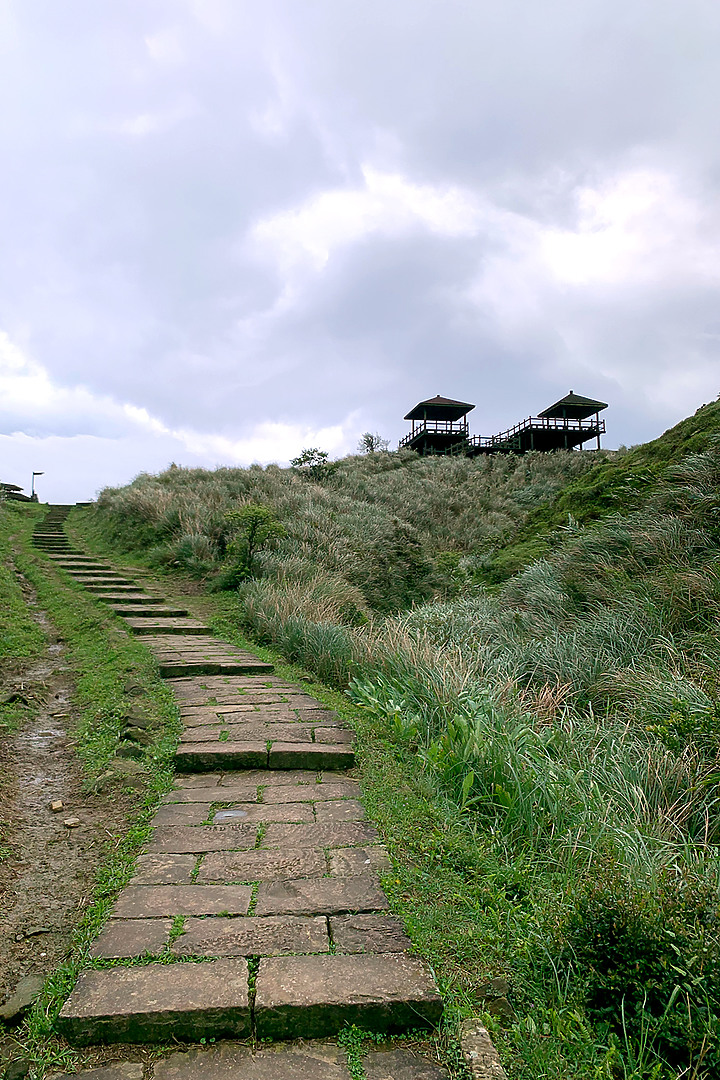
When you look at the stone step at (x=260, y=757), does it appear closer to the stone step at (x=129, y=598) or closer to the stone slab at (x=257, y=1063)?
the stone slab at (x=257, y=1063)

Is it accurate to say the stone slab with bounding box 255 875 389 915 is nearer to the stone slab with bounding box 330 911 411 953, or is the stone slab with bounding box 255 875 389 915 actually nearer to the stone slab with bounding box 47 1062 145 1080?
the stone slab with bounding box 330 911 411 953

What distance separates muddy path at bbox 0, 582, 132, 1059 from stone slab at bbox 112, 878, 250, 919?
186mm

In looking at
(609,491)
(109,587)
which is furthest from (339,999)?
(609,491)

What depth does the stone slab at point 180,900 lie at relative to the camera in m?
2.23

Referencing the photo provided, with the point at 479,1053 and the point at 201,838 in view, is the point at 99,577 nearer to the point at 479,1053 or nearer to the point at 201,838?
the point at 201,838

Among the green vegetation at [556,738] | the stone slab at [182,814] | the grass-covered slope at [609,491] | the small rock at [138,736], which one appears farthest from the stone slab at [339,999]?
the grass-covered slope at [609,491]

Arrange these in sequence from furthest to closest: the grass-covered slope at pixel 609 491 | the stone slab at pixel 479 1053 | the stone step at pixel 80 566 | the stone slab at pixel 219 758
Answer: the stone step at pixel 80 566 < the grass-covered slope at pixel 609 491 < the stone slab at pixel 219 758 < the stone slab at pixel 479 1053

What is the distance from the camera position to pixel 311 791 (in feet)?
10.6

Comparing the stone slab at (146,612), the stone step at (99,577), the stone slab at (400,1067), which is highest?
the stone step at (99,577)

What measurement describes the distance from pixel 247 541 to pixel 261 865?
732 centimetres

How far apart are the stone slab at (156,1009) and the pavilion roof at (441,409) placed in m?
36.1

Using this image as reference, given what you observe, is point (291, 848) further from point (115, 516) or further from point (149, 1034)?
point (115, 516)

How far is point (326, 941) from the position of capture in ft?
6.83

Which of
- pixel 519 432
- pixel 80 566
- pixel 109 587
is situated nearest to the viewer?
pixel 109 587
